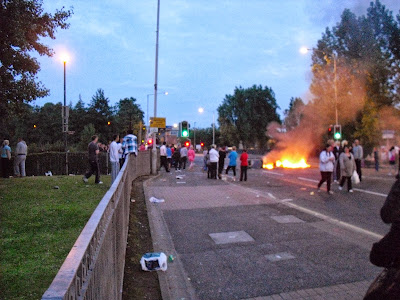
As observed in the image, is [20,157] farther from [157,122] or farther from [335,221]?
[335,221]

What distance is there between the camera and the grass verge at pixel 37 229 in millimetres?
4199

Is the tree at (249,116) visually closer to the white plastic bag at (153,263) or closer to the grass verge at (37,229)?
the grass verge at (37,229)

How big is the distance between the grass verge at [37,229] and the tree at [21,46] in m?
2.83

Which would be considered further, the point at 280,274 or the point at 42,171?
the point at 42,171

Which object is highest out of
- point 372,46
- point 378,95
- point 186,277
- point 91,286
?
point 372,46

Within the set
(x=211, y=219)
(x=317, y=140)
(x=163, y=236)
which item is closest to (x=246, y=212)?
(x=211, y=219)

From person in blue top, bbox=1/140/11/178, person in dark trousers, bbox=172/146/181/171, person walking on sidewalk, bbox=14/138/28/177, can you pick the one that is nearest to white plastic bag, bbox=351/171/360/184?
person walking on sidewalk, bbox=14/138/28/177

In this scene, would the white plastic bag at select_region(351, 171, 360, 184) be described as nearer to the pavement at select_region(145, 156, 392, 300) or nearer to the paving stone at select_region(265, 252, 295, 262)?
the pavement at select_region(145, 156, 392, 300)

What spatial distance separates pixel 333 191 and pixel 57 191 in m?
9.26

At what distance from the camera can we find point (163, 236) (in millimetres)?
6906

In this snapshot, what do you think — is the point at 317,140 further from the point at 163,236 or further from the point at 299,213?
the point at 163,236

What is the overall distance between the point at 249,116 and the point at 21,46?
72716 mm

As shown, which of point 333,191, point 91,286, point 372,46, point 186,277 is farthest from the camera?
point 372,46

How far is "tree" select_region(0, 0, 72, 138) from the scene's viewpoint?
981 cm
